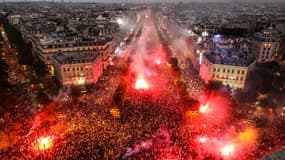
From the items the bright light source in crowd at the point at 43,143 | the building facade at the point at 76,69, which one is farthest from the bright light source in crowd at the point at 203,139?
the building facade at the point at 76,69

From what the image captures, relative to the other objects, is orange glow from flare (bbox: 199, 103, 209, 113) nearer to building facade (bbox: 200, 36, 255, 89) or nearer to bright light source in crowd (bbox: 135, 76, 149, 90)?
building facade (bbox: 200, 36, 255, 89)

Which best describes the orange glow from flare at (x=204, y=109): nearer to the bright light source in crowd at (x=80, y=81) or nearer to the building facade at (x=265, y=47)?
the bright light source in crowd at (x=80, y=81)

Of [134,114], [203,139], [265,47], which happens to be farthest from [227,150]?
[265,47]

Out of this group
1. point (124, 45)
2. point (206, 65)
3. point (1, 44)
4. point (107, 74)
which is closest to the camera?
point (206, 65)

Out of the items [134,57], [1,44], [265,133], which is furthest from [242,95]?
[1,44]

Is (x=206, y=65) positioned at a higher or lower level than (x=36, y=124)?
higher

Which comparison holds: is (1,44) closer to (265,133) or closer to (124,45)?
(124,45)
